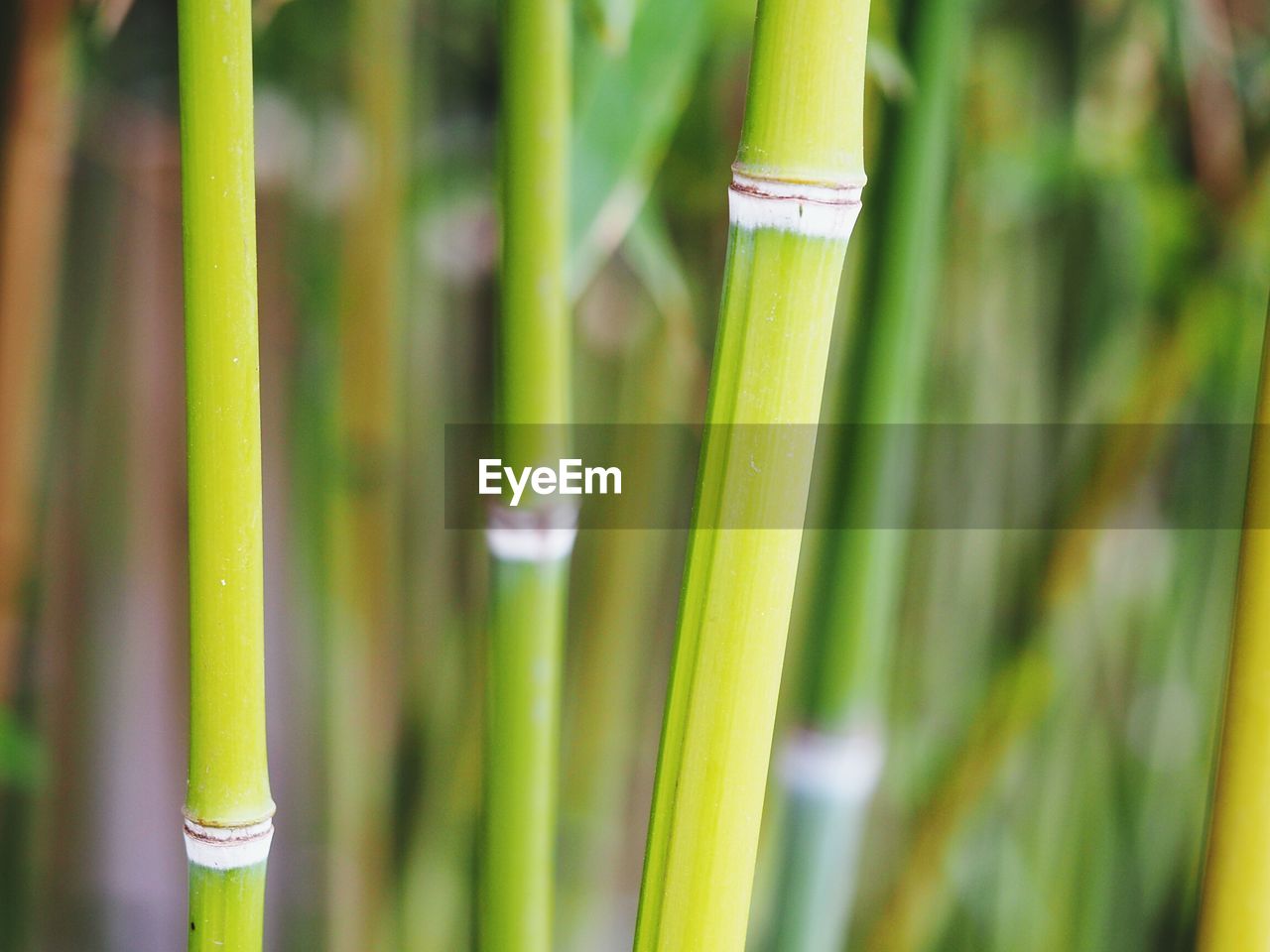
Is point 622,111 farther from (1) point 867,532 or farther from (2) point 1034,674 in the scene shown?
(2) point 1034,674

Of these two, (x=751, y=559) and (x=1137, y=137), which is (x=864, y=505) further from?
(x=1137, y=137)

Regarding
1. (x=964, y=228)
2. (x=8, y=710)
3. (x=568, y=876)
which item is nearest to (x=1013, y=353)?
(x=964, y=228)

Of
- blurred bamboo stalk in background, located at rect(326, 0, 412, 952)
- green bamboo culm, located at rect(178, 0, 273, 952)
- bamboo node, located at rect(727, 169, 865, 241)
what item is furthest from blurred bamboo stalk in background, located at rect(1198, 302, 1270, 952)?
blurred bamboo stalk in background, located at rect(326, 0, 412, 952)

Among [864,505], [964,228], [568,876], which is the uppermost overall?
[964,228]

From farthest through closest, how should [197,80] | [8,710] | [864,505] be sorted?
[8,710], [864,505], [197,80]

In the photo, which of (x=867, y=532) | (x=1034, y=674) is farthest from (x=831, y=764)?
(x=1034, y=674)

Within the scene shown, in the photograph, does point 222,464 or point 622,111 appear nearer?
point 222,464
